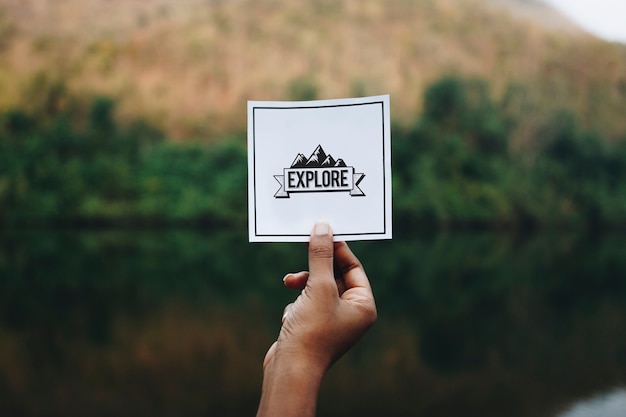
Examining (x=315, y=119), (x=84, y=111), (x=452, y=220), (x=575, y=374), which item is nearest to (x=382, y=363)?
(x=575, y=374)

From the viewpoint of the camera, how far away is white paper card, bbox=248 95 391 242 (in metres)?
0.66

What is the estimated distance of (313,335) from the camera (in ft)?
1.81

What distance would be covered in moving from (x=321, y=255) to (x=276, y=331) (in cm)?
731

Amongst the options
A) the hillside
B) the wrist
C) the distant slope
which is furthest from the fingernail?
the distant slope

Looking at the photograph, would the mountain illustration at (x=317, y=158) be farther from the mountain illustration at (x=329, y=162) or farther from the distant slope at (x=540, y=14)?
the distant slope at (x=540, y=14)

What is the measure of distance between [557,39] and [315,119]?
16.3m

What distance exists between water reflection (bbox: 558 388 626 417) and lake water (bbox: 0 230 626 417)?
2 centimetres

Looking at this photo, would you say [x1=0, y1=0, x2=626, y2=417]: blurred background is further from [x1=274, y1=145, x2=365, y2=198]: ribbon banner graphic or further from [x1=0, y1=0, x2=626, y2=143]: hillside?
[x1=274, y1=145, x2=365, y2=198]: ribbon banner graphic

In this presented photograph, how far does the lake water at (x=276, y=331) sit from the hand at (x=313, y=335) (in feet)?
17.0

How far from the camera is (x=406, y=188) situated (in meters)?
14.2

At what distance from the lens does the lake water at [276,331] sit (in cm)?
606

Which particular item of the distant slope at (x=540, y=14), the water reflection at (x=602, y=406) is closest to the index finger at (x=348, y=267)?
the water reflection at (x=602, y=406)

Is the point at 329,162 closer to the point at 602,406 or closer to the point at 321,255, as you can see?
the point at 321,255

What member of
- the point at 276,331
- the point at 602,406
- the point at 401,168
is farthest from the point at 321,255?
the point at 401,168
